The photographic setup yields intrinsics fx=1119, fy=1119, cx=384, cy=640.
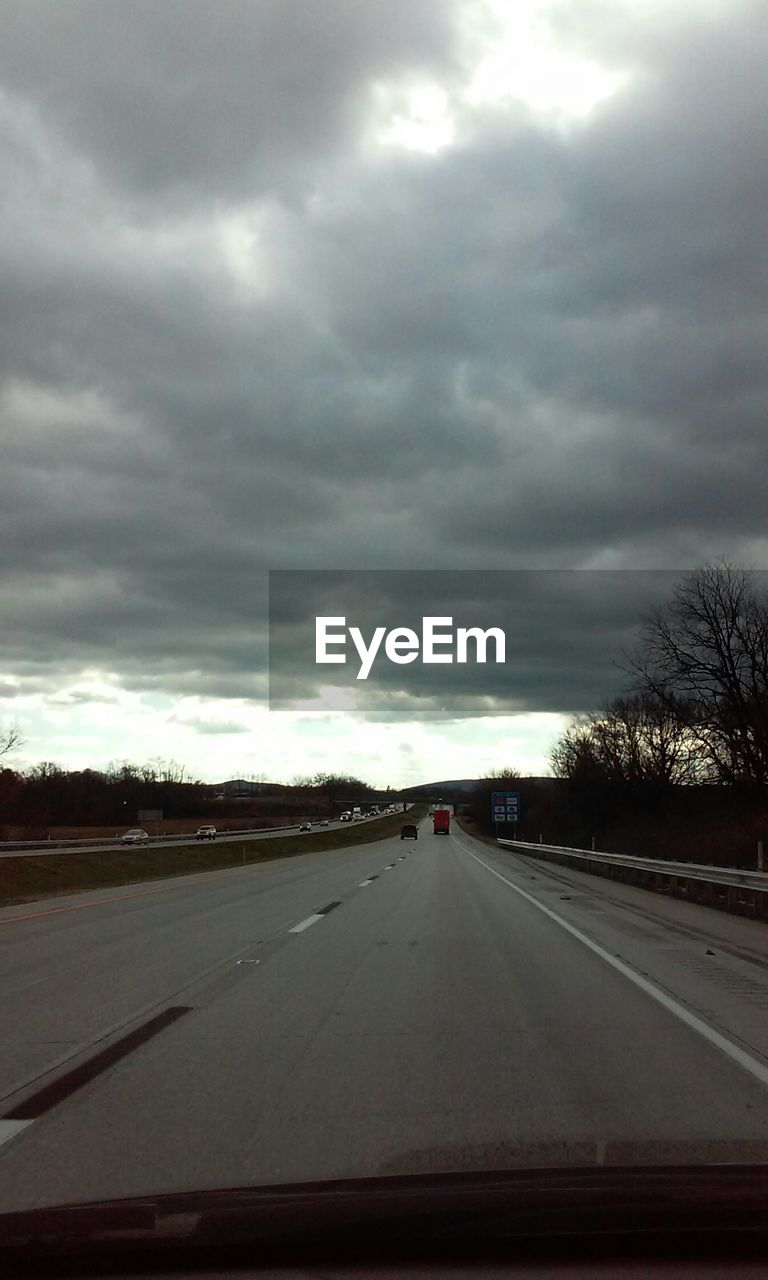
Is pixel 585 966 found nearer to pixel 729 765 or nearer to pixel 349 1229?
pixel 349 1229

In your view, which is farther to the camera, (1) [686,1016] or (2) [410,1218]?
(1) [686,1016]

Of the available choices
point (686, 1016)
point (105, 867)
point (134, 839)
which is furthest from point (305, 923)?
point (134, 839)

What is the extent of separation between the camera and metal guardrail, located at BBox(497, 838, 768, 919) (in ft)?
69.0

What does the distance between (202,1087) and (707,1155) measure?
10.8 feet

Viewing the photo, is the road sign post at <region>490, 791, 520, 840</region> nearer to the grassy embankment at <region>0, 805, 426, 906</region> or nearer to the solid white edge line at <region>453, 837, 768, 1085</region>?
the grassy embankment at <region>0, 805, 426, 906</region>

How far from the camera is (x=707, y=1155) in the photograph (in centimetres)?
570

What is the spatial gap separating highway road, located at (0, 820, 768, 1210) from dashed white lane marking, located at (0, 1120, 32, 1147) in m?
0.02

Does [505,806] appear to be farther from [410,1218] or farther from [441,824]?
[410,1218]

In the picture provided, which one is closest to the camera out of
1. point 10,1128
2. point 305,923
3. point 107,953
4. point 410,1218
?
point 410,1218

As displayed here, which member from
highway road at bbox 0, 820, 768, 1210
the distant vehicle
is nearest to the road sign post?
the distant vehicle

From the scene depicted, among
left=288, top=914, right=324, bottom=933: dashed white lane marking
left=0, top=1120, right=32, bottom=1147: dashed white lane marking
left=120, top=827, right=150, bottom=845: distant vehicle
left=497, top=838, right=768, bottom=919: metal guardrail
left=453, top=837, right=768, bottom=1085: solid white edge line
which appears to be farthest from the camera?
left=120, top=827, right=150, bottom=845: distant vehicle

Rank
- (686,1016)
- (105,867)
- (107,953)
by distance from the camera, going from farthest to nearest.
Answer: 1. (105,867)
2. (107,953)
3. (686,1016)

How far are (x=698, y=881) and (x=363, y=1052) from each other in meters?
20.1

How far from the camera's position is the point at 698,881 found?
2684cm
